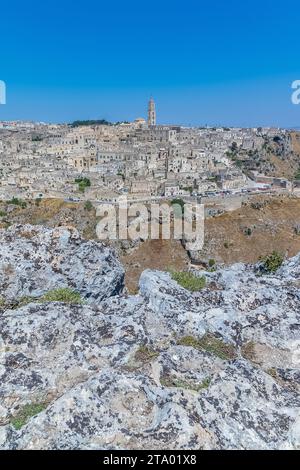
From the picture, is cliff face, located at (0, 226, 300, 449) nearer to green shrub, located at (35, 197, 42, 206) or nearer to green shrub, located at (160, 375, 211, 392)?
green shrub, located at (160, 375, 211, 392)

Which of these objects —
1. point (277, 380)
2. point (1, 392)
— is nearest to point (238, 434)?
point (277, 380)

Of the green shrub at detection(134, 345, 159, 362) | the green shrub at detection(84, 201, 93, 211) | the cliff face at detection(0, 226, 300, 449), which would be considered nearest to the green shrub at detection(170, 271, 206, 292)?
the cliff face at detection(0, 226, 300, 449)

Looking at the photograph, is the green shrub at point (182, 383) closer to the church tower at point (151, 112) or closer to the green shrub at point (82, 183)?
the green shrub at point (82, 183)

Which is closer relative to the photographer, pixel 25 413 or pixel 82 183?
pixel 25 413

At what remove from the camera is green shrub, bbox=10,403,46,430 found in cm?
665

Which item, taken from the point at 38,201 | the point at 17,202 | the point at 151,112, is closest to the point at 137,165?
the point at 38,201

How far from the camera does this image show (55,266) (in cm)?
1394

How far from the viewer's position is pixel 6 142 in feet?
338

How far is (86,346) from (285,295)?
15.5 feet

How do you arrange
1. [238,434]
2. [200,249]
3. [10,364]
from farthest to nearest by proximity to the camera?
[200,249]
[10,364]
[238,434]

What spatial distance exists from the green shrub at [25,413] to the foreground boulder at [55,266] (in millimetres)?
5397

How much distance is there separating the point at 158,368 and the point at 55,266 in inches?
272

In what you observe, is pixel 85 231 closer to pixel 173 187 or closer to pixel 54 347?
pixel 173 187

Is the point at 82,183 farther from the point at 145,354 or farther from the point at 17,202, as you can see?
the point at 145,354
